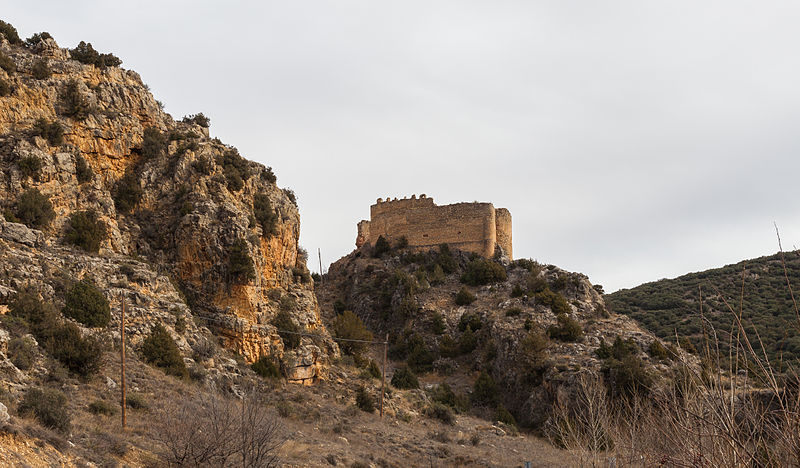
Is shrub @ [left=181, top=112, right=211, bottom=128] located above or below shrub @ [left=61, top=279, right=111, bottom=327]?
above

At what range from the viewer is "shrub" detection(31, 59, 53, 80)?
28906 millimetres

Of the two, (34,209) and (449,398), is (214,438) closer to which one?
(34,209)

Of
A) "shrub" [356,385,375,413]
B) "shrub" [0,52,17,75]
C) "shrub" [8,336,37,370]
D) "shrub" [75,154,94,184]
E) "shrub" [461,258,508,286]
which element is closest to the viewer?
"shrub" [8,336,37,370]

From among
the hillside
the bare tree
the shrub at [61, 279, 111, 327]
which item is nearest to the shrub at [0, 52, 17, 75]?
the shrub at [61, 279, 111, 327]

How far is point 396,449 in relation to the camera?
74.8 ft

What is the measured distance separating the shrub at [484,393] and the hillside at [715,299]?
417 inches

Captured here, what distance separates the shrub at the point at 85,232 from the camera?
83.1ft

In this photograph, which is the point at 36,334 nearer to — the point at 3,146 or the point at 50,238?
the point at 50,238

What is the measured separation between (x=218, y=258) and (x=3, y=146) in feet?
32.7

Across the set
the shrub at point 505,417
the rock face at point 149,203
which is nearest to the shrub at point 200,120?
the rock face at point 149,203

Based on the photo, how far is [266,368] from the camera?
27859mm

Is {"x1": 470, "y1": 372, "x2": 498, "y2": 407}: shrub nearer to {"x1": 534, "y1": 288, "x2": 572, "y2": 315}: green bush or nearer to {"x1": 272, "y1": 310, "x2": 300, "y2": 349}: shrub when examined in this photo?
{"x1": 534, "y1": 288, "x2": 572, "y2": 315}: green bush

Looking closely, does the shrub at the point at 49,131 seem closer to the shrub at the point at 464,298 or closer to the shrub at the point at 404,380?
the shrub at the point at 404,380

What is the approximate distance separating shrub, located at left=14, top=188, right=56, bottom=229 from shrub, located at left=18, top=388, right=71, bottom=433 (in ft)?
40.3
